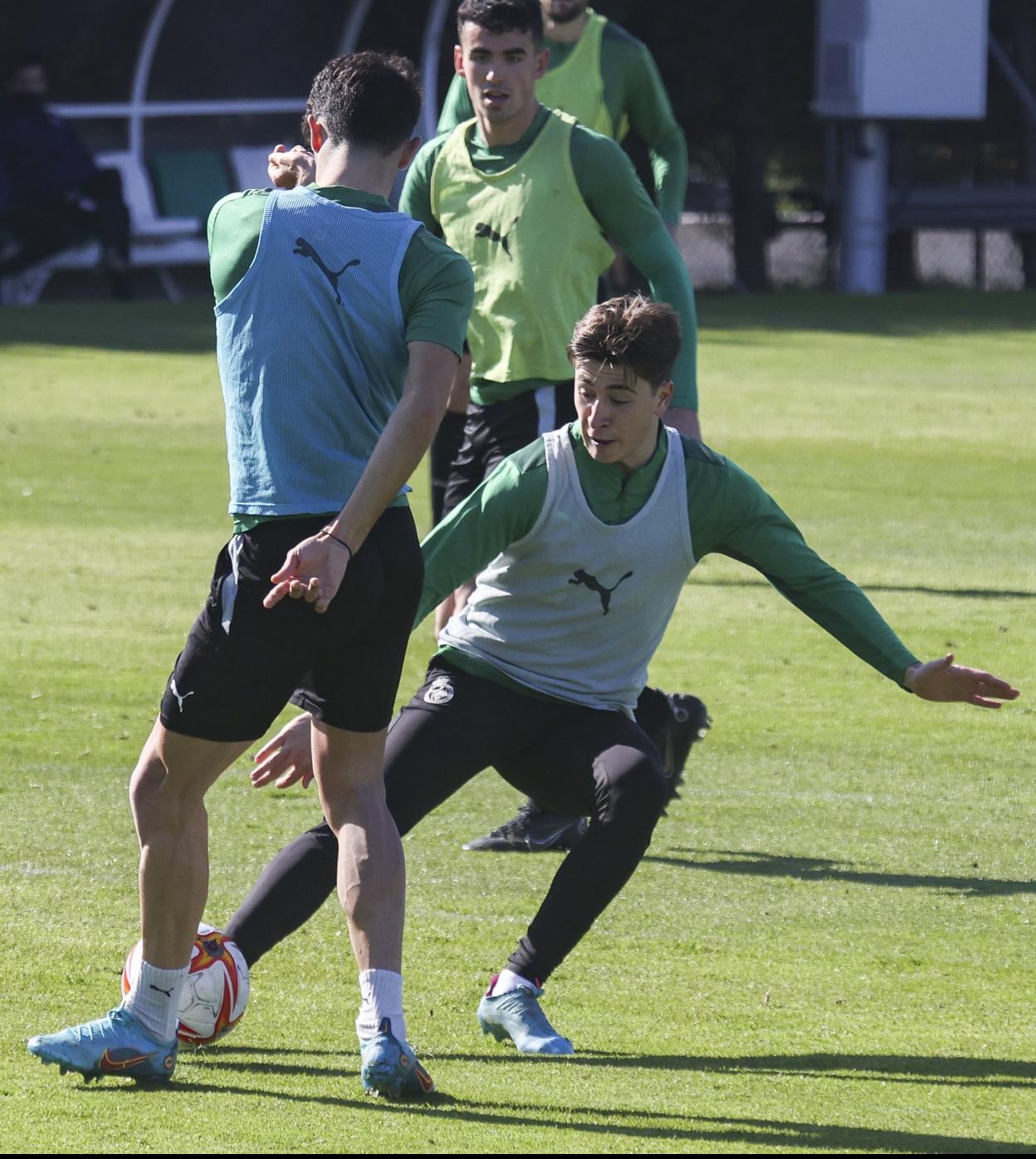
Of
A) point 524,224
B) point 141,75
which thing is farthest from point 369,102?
point 141,75

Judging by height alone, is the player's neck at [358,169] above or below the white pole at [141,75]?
above

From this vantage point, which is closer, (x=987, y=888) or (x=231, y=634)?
(x=231, y=634)

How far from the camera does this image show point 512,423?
23.0ft

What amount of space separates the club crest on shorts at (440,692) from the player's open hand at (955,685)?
1.01 m

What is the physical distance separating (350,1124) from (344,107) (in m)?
1.88

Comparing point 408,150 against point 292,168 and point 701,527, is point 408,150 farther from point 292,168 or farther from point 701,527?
point 701,527

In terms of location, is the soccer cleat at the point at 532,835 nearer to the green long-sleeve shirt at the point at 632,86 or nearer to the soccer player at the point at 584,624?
the soccer player at the point at 584,624

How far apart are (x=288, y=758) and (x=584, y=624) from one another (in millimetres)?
773

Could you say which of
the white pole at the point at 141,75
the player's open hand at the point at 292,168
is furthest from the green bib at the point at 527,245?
the white pole at the point at 141,75

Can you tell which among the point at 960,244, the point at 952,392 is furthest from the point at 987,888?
the point at 960,244

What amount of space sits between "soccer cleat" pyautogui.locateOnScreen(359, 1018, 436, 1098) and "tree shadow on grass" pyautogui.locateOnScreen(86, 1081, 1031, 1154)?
0.03 metres

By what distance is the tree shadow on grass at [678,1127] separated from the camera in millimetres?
4059

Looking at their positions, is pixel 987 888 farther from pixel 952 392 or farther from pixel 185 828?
pixel 952 392

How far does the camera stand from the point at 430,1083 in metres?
4.29
